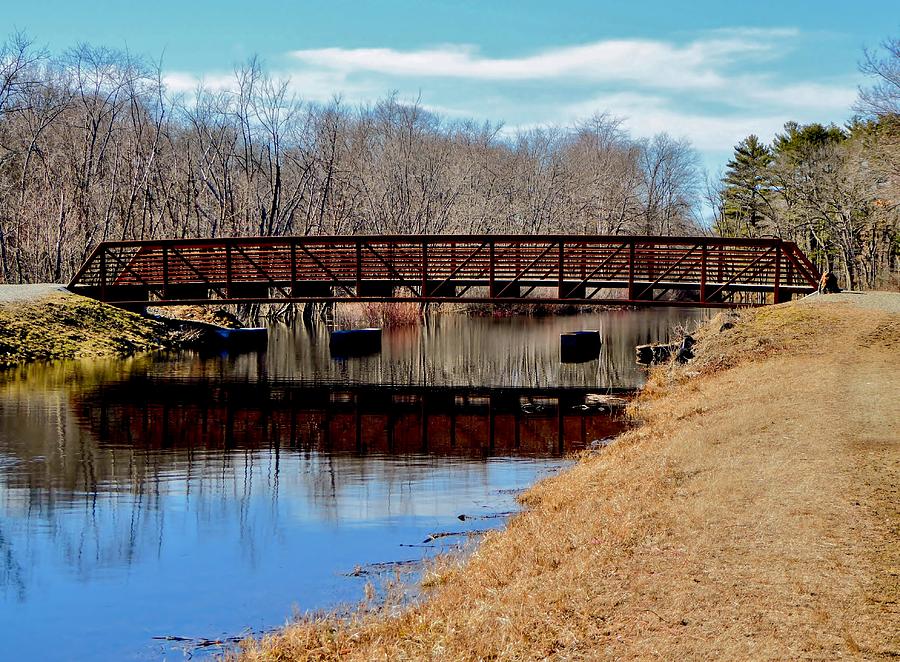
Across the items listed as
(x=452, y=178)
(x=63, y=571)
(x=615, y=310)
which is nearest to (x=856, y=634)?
(x=63, y=571)

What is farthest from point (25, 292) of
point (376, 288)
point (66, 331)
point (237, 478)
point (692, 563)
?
point (692, 563)

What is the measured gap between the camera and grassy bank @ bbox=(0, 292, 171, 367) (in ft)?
106

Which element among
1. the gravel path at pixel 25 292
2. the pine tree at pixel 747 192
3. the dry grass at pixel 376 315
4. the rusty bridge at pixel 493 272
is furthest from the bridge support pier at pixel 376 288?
the pine tree at pixel 747 192

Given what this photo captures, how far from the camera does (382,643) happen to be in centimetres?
748

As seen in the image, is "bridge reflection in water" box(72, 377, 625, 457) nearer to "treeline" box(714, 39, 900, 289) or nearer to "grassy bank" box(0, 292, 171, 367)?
"grassy bank" box(0, 292, 171, 367)

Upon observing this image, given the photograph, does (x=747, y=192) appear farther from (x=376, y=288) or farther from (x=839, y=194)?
(x=376, y=288)

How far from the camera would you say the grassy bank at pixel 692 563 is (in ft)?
21.9

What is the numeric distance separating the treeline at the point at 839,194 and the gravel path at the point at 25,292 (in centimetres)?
3464

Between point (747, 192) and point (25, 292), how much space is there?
63920 millimetres

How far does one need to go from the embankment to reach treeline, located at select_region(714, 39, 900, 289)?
3166 centimetres

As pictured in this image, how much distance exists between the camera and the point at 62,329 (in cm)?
3416

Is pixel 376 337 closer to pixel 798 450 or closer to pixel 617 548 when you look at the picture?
pixel 798 450

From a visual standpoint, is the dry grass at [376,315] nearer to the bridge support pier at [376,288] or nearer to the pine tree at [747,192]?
the bridge support pier at [376,288]

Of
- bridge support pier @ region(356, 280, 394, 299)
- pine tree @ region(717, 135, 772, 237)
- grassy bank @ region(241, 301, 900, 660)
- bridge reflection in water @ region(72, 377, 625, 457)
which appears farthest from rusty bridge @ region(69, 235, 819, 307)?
pine tree @ region(717, 135, 772, 237)
